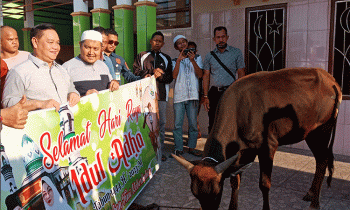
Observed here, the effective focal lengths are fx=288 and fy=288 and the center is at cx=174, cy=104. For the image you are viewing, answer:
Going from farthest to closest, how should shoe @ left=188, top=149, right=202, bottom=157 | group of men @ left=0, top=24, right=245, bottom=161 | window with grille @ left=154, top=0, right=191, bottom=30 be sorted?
window with grille @ left=154, top=0, right=191, bottom=30
shoe @ left=188, top=149, right=202, bottom=157
group of men @ left=0, top=24, right=245, bottom=161

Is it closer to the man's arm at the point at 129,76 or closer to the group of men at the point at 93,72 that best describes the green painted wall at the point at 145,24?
the group of men at the point at 93,72

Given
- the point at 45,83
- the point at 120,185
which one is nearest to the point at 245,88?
the point at 120,185

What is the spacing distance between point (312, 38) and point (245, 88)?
314cm

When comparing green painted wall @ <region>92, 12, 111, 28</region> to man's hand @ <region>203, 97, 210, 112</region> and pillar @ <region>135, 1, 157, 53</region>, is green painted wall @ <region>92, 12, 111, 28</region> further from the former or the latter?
man's hand @ <region>203, 97, 210, 112</region>

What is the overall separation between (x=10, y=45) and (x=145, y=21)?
121 inches

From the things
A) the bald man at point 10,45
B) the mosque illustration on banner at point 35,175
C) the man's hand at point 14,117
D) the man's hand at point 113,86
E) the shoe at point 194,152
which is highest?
the bald man at point 10,45

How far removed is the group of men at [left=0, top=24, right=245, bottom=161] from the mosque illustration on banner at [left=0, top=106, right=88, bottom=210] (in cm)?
18

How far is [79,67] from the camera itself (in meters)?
3.57

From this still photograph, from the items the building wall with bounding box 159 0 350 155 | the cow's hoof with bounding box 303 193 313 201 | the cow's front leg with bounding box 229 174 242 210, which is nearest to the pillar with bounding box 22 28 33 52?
the building wall with bounding box 159 0 350 155

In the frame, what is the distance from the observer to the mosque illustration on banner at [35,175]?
6.34 feet

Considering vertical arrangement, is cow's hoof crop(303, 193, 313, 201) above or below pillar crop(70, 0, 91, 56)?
below

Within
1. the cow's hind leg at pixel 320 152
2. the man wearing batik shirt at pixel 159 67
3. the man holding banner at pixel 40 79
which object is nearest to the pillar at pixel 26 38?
the man wearing batik shirt at pixel 159 67

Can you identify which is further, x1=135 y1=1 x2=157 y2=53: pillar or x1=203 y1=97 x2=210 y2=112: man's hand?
x1=135 y1=1 x2=157 y2=53: pillar

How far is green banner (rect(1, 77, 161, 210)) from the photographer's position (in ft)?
6.62
